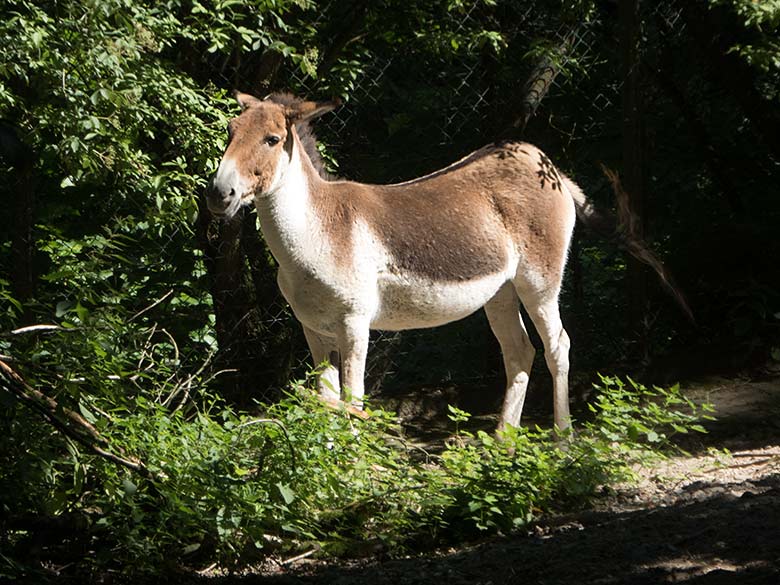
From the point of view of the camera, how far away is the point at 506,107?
8.05m

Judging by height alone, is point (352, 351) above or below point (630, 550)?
below

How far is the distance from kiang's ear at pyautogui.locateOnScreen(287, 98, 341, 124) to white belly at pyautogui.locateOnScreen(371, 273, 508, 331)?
95 centimetres

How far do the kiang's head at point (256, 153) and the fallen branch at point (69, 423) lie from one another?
1445mm

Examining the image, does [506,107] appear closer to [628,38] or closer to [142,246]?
[628,38]

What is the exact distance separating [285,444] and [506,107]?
4.20 metres

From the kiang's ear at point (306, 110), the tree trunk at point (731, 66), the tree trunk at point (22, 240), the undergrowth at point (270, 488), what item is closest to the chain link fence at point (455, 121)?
the tree trunk at point (731, 66)

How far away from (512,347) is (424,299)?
830mm

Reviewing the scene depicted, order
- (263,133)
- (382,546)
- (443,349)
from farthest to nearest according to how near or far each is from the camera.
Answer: (443,349), (263,133), (382,546)

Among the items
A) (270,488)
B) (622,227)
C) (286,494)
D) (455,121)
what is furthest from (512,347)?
(286,494)

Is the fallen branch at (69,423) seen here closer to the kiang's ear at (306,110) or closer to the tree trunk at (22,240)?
the kiang's ear at (306,110)

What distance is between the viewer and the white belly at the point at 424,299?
6.15m

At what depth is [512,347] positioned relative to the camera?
677 centimetres

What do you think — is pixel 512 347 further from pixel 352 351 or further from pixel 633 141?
pixel 633 141

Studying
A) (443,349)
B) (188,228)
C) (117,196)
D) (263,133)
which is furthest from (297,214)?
(443,349)
